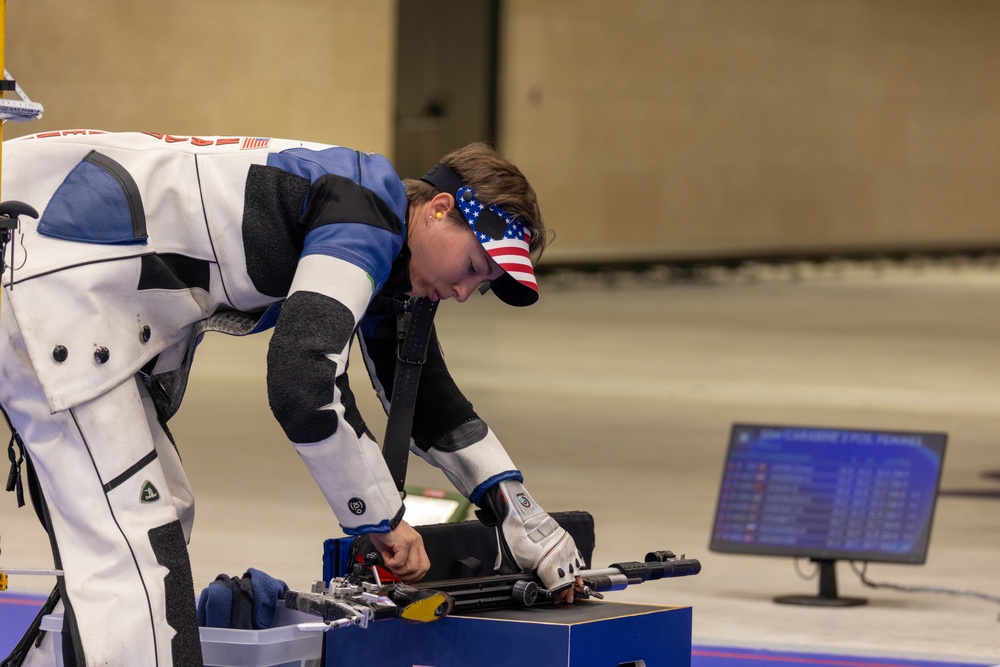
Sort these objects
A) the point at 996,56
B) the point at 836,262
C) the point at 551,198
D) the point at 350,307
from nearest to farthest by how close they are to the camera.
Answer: the point at 350,307 → the point at 551,198 → the point at 836,262 → the point at 996,56

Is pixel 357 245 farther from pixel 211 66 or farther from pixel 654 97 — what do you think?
pixel 654 97

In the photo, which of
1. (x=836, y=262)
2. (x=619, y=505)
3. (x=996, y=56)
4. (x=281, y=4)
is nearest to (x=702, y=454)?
(x=619, y=505)

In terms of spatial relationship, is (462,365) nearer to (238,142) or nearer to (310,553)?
(310,553)

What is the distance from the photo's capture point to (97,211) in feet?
11.0

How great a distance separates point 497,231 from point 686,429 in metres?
6.69

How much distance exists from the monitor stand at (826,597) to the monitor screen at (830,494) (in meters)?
0.14

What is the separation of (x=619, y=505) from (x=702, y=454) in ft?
5.22

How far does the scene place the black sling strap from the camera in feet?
12.1

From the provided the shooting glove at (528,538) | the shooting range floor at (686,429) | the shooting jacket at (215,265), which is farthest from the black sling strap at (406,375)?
the shooting range floor at (686,429)

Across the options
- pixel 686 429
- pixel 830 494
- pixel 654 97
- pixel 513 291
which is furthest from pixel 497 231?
pixel 654 97

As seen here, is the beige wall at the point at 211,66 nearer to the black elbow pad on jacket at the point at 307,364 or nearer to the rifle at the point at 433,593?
the rifle at the point at 433,593

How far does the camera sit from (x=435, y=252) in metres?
3.47

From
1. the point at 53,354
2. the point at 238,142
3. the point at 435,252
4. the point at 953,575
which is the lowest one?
the point at 953,575

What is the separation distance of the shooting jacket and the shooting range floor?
2.02 meters
